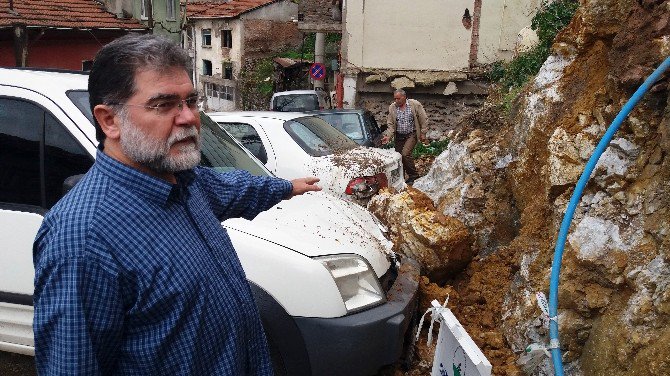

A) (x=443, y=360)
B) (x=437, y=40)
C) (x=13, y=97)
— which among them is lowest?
(x=443, y=360)

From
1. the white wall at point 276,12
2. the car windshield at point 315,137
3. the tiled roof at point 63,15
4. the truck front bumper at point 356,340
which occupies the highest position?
the white wall at point 276,12

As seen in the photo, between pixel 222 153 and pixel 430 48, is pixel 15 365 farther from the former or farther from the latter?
pixel 430 48

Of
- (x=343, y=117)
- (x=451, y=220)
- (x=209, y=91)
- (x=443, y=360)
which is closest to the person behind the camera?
(x=443, y=360)

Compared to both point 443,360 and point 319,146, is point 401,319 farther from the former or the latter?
point 319,146

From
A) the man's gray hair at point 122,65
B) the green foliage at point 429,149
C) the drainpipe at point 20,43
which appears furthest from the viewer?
the green foliage at point 429,149

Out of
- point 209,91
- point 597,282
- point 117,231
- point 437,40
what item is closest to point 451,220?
point 597,282

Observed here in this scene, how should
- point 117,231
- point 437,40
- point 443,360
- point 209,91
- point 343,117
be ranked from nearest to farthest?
point 117,231 < point 443,360 < point 343,117 < point 437,40 < point 209,91

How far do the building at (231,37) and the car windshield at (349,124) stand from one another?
18.1 metres

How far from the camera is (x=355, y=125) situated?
10.3 metres

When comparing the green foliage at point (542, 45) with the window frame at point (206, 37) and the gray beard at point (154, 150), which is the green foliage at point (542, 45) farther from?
the window frame at point (206, 37)

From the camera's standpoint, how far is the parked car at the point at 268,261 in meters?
2.81

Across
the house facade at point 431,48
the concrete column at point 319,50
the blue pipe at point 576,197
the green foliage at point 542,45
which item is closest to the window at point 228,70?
the concrete column at point 319,50

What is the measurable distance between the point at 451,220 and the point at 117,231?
3087 mm

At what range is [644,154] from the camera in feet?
10.3
